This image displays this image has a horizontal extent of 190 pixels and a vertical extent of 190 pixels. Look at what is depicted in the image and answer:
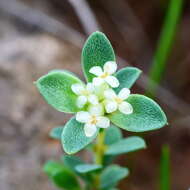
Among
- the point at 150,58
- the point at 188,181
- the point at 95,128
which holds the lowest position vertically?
the point at 188,181

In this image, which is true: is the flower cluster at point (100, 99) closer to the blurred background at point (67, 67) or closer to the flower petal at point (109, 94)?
the flower petal at point (109, 94)

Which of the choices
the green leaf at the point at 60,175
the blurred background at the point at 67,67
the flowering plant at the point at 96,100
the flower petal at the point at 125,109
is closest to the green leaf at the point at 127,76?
the flowering plant at the point at 96,100

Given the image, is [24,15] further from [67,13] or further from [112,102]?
[112,102]

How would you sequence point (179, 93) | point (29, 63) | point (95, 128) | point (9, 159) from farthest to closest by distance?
point (179, 93) → point (29, 63) → point (9, 159) → point (95, 128)

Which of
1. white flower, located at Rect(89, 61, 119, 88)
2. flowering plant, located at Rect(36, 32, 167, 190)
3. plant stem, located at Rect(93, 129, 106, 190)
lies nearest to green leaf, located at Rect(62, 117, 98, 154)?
flowering plant, located at Rect(36, 32, 167, 190)

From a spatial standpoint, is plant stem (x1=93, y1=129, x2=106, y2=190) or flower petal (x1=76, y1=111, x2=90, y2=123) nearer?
flower petal (x1=76, y1=111, x2=90, y2=123)

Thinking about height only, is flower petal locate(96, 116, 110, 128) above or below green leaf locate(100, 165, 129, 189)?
above

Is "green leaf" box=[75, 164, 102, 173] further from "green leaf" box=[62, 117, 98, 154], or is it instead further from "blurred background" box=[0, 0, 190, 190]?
"blurred background" box=[0, 0, 190, 190]

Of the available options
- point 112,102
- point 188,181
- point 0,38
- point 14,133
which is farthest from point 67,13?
point 112,102
